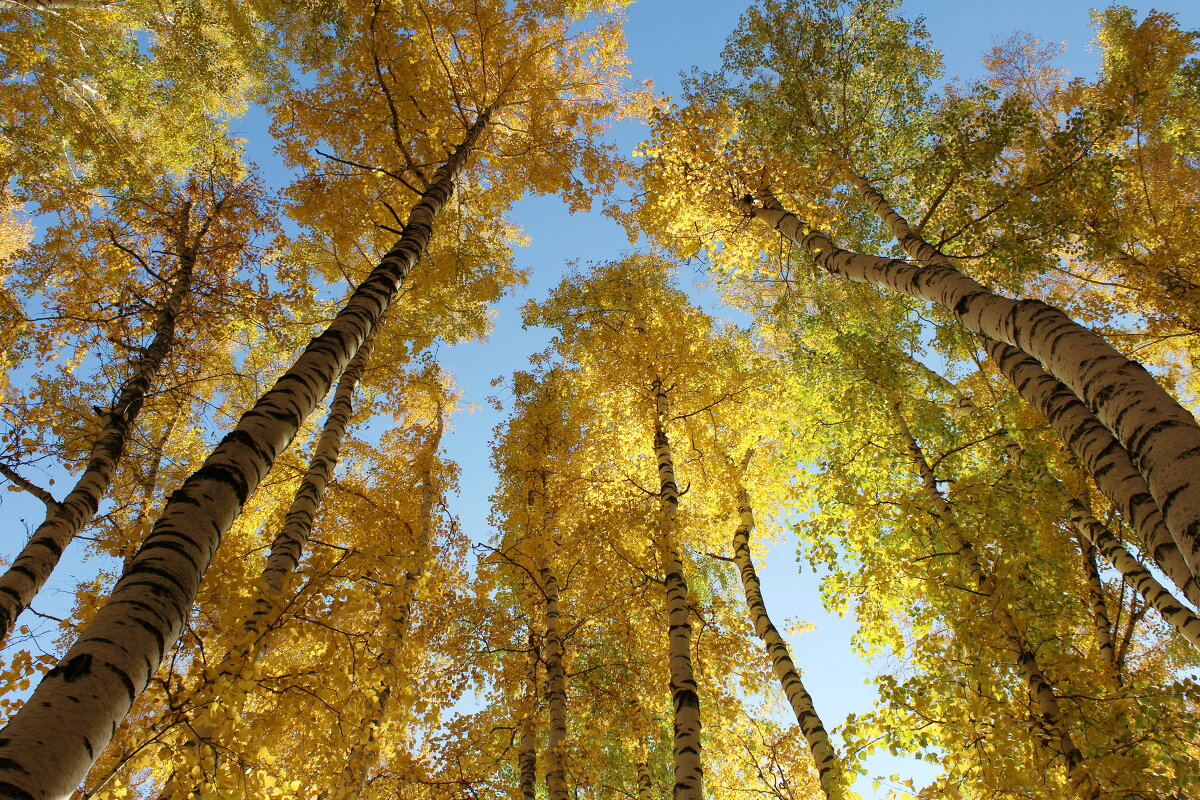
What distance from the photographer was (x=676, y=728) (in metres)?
5.47

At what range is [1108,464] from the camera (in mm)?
3400

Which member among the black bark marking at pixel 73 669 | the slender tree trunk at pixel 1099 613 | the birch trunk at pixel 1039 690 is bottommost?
the black bark marking at pixel 73 669

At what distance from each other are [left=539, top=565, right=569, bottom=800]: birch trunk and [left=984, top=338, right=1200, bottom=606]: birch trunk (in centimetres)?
597

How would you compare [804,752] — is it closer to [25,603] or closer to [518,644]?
[518,644]

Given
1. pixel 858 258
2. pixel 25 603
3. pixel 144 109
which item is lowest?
pixel 25 603

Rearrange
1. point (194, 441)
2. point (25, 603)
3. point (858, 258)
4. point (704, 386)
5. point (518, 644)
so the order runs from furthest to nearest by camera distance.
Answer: point (194, 441)
point (704, 386)
point (518, 644)
point (858, 258)
point (25, 603)

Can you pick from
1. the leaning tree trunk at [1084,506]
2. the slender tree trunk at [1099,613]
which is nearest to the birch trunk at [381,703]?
the leaning tree trunk at [1084,506]

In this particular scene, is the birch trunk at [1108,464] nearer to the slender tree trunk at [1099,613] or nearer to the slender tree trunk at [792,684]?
the slender tree trunk at [792,684]

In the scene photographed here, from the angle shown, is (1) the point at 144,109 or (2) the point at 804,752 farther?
(1) the point at 144,109

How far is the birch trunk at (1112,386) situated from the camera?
8.29 feet

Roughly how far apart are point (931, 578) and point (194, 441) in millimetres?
12362

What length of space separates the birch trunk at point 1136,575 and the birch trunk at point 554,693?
6401 mm

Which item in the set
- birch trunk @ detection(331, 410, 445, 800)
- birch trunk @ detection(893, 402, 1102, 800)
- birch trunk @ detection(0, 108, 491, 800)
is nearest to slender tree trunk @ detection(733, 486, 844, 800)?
birch trunk @ detection(893, 402, 1102, 800)

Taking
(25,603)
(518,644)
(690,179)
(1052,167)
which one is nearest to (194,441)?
(25,603)
